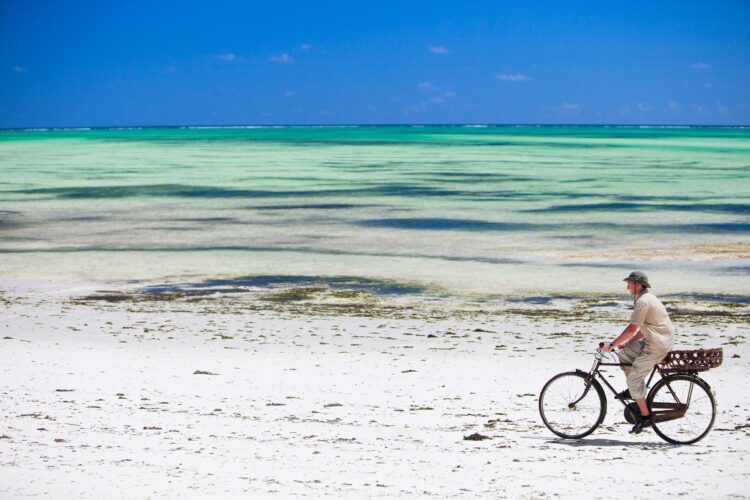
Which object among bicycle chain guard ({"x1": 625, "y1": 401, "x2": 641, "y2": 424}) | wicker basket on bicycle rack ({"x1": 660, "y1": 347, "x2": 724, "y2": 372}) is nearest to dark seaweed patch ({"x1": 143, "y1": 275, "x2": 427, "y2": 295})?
bicycle chain guard ({"x1": 625, "y1": 401, "x2": 641, "y2": 424})

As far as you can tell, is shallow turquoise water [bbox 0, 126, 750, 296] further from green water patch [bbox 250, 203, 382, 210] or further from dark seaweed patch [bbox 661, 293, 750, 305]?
dark seaweed patch [bbox 661, 293, 750, 305]

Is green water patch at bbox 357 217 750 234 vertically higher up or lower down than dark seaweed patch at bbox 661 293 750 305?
higher up

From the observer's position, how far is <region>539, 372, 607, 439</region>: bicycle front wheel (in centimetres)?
905

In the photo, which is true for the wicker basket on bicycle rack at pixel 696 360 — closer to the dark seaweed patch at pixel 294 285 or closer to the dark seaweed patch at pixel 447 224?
the dark seaweed patch at pixel 294 285

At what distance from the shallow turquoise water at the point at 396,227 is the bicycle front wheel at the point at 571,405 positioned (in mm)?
10254

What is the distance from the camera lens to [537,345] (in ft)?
45.7

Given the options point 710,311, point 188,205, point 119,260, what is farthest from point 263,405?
point 188,205

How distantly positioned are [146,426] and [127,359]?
363 centimetres

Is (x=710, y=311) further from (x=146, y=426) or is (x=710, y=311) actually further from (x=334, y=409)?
(x=146, y=426)

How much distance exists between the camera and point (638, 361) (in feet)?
28.2

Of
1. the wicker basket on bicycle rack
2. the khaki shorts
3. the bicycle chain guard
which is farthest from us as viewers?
the bicycle chain guard

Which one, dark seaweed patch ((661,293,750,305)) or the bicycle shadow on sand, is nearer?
the bicycle shadow on sand

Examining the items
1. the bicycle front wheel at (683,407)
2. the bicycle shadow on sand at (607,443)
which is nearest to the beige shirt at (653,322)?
the bicycle front wheel at (683,407)

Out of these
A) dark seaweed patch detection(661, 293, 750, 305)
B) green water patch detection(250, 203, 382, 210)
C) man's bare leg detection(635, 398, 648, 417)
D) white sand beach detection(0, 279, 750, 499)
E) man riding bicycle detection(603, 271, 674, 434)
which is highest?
man riding bicycle detection(603, 271, 674, 434)
